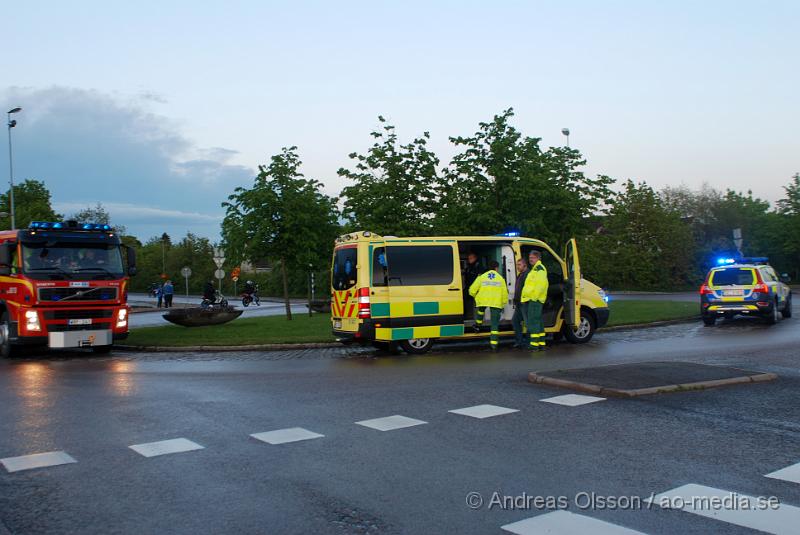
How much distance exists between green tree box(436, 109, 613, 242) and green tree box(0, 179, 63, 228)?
147 feet

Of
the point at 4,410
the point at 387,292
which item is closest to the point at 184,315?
the point at 387,292

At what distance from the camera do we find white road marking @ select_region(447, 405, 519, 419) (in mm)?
7465

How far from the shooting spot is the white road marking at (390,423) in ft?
22.8

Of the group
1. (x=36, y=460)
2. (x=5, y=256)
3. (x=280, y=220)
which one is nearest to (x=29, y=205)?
(x=280, y=220)

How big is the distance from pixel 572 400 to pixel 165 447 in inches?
172

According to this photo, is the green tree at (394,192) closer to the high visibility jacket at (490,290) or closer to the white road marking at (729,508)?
the high visibility jacket at (490,290)

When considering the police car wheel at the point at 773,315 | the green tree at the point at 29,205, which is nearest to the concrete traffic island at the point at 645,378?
the police car wheel at the point at 773,315

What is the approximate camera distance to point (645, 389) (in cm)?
838

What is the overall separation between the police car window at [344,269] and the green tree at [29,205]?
49264 millimetres

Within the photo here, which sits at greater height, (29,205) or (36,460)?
(29,205)

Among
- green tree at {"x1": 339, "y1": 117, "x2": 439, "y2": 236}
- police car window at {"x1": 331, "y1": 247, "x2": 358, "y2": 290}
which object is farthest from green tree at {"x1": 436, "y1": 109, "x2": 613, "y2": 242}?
police car window at {"x1": 331, "y1": 247, "x2": 358, "y2": 290}

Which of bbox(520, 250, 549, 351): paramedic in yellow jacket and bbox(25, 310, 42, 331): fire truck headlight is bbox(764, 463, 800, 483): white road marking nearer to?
bbox(520, 250, 549, 351): paramedic in yellow jacket

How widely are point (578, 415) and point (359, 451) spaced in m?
2.52

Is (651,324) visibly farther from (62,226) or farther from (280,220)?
(62,226)
